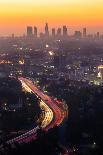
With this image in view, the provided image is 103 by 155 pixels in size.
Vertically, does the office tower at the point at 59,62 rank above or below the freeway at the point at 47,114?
below

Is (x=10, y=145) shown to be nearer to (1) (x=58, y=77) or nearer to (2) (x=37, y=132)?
(2) (x=37, y=132)

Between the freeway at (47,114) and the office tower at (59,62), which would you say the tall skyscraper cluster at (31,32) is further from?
the freeway at (47,114)

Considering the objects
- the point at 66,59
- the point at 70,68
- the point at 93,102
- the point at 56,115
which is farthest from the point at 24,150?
the point at 66,59

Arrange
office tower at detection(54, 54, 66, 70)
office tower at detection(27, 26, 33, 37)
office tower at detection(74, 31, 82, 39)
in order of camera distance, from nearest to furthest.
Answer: office tower at detection(54, 54, 66, 70)
office tower at detection(74, 31, 82, 39)
office tower at detection(27, 26, 33, 37)

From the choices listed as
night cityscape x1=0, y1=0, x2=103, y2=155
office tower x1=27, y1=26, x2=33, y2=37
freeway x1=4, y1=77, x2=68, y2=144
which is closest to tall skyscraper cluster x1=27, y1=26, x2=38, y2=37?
office tower x1=27, y1=26, x2=33, y2=37

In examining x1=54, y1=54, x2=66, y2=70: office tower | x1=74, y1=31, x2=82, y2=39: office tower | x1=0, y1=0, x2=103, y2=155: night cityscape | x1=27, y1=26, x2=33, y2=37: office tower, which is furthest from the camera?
x1=27, y1=26, x2=33, y2=37: office tower

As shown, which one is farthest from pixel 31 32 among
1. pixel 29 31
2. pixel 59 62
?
pixel 59 62

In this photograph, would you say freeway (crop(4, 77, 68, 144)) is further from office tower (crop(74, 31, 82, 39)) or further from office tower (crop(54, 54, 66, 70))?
office tower (crop(74, 31, 82, 39))

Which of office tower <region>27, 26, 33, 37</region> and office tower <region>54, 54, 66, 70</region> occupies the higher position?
office tower <region>27, 26, 33, 37</region>

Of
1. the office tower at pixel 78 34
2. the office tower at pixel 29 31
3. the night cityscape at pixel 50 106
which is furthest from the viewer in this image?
the office tower at pixel 29 31

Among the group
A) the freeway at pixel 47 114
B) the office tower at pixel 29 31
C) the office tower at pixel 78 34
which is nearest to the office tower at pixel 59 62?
the freeway at pixel 47 114
